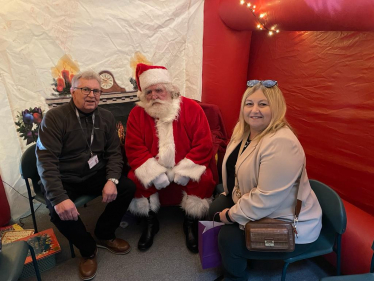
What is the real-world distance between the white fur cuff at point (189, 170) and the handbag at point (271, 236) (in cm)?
77

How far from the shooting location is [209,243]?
1.65 metres

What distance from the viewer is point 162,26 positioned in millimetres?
→ 2730

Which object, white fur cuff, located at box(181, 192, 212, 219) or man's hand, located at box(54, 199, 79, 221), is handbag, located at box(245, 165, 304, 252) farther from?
man's hand, located at box(54, 199, 79, 221)

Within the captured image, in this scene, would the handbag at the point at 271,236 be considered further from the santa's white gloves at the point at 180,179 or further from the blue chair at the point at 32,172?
the blue chair at the point at 32,172

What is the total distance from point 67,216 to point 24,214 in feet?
3.92

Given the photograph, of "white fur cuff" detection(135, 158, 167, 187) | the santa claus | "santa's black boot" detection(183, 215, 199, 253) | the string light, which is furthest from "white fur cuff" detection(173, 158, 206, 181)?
the string light

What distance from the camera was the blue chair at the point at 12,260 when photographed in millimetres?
1196

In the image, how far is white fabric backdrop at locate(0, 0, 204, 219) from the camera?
7.30 feet

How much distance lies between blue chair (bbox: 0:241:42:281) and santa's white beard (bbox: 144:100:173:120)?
127 centimetres

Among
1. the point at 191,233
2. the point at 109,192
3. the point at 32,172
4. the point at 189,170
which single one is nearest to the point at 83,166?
the point at 109,192

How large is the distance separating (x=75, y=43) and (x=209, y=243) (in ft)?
7.08

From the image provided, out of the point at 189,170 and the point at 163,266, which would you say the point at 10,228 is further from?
the point at 189,170

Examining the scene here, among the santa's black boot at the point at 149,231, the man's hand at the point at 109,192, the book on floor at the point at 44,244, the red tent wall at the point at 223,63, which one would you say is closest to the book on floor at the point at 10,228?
the book on floor at the point at 44,244

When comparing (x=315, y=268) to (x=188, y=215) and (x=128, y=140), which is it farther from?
(x=128, y=140)
